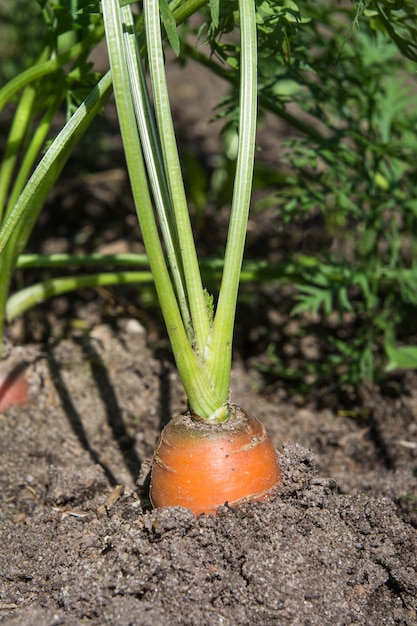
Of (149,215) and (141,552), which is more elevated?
(149,215)

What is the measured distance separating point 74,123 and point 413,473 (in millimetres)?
1005

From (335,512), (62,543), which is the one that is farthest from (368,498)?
(62,543)

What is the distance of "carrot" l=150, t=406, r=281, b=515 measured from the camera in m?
1.14

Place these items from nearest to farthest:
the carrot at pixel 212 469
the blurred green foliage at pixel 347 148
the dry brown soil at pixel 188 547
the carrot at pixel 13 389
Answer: the dry brown soil at pixel 188 547, the carrot at pixel 212 469, the blurred green foliage at pixel 347 148, the carrot at pixel 13 389

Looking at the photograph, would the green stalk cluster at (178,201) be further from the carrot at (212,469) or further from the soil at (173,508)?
the soil at (173,508)

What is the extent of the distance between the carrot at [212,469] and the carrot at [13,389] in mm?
Answer: 632

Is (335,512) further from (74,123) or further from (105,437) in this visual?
(74,123)

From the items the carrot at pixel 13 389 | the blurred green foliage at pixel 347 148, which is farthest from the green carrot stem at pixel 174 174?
the carrot at pixel 13 389

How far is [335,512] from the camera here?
115 centimetres

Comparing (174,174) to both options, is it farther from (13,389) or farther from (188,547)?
(13,389)

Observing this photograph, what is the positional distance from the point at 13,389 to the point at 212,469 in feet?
2.38

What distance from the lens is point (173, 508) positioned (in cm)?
112

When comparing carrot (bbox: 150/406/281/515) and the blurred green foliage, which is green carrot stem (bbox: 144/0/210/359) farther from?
the blurred green foliage

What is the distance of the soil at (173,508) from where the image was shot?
1.02 m
